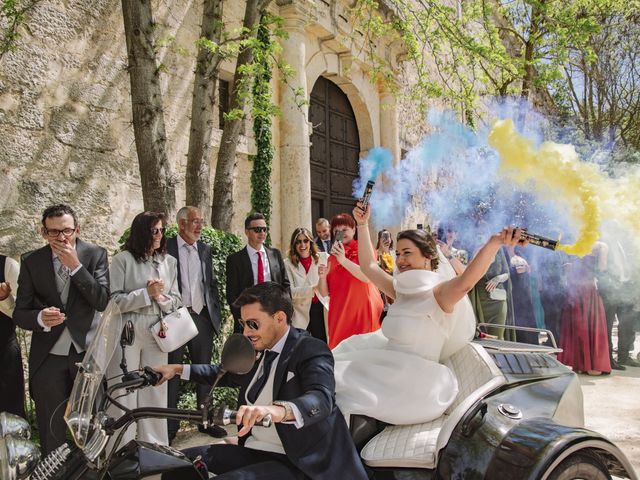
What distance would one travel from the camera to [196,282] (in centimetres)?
530

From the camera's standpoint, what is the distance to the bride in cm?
273

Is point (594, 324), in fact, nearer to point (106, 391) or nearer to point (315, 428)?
point (315, 428)

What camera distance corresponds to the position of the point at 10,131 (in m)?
6.18

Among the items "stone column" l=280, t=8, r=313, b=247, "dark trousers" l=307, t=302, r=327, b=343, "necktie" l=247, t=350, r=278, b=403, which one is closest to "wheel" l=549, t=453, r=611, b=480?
"necktie" l=247, t=350, r=278, b=403

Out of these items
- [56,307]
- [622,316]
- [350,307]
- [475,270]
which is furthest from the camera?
[622,316]

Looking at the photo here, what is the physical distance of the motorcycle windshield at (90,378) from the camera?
1.90 meters

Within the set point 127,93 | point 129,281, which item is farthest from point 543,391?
point 127,93

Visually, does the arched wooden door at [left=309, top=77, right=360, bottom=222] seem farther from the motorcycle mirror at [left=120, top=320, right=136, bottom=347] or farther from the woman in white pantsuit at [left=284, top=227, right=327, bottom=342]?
the motorcycle mirror at [left=120, top=320, right=136, bottom=347]

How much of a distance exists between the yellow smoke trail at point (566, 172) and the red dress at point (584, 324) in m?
1.73

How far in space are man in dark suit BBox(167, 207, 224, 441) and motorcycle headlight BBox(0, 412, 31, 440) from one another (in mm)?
3169

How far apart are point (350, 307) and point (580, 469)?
A: 3.51 meters

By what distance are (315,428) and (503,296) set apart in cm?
567

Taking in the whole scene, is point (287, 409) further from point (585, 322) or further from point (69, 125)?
point (585, 322)

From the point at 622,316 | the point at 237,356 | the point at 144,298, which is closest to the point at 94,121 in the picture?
the point at 144,298
